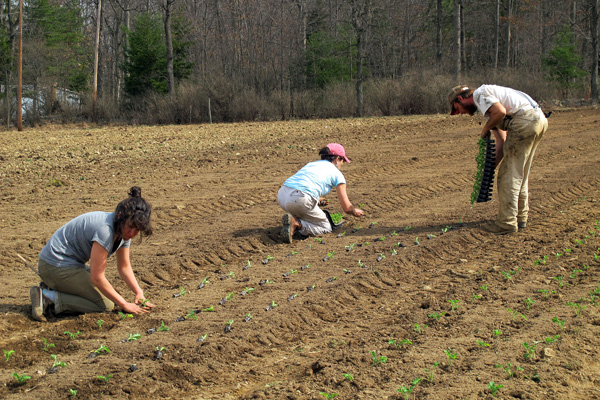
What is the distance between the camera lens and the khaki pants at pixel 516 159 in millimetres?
7242

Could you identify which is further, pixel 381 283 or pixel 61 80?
pixel 61 80

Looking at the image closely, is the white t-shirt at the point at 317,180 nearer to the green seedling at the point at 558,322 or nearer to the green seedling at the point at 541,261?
the green seedling at the point at 541,261

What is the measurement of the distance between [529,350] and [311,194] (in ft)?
12.6

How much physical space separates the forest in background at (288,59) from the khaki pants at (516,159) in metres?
18.8

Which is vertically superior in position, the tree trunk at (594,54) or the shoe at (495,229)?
the tree trunk at (594,54)

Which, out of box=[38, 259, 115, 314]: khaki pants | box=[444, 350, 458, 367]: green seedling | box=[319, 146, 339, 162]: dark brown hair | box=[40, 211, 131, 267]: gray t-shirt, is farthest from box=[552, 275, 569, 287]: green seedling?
box=[38, 259, 115, 314]: khaki pants

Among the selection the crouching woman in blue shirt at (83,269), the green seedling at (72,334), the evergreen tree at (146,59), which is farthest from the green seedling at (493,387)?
the evergreen tree at (146,59)

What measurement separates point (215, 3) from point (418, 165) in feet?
120

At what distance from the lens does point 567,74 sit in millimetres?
29625

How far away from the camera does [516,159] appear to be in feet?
24.3

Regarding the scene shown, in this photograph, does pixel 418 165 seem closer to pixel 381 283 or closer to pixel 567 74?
pixel 381 283

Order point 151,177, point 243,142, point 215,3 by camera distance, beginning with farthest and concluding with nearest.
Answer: point 215,3 < point 243,142 < point 151,177

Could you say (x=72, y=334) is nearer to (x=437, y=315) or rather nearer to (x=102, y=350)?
(x=102, y=350)

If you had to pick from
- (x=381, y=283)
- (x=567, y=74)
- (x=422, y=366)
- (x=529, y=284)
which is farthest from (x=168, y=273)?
(x=567, y=74)
